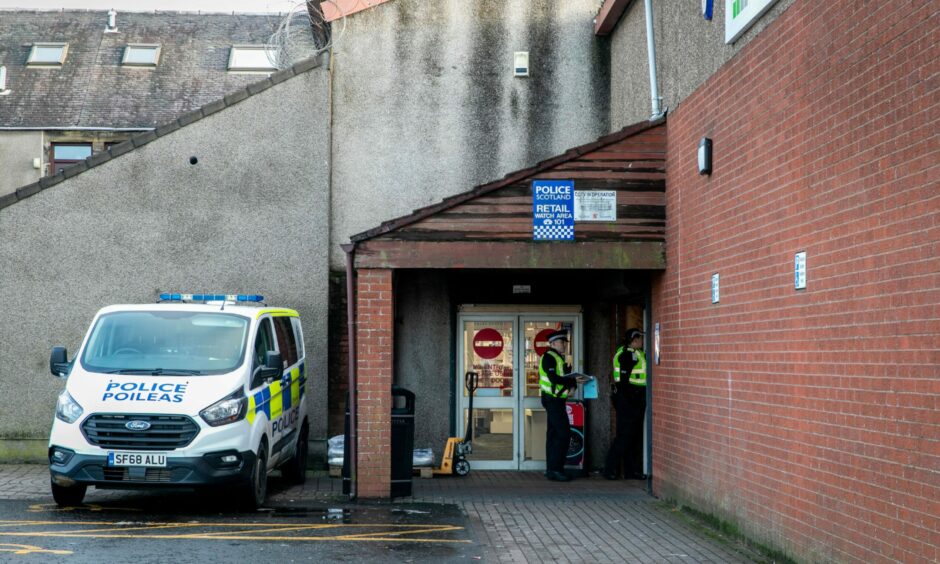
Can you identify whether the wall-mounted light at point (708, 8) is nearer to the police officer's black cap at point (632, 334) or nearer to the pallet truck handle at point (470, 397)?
the police officer's black cap at point (632, 334)

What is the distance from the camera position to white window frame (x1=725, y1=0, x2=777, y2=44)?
376 inches

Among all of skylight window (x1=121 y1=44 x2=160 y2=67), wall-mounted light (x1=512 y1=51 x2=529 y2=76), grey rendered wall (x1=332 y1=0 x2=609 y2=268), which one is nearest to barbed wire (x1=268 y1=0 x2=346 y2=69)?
grey rendered wall (x1=332 y1=0 x2=609 y2=268)

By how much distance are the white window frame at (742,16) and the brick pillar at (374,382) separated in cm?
450

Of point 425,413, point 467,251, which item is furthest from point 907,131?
point 425,413

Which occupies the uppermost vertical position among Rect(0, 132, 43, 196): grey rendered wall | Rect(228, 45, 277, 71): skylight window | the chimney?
the chimney

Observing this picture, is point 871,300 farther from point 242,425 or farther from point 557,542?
point 242,425

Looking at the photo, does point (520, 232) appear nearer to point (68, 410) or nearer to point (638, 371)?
point (638, 371)

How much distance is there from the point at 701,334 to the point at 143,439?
17.8 feet

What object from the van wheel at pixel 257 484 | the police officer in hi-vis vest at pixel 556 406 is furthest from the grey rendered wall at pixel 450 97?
the van wheel at pixel 257 484

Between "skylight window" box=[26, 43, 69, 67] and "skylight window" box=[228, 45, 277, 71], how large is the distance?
4.40 metres

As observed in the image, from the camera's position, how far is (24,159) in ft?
89.0

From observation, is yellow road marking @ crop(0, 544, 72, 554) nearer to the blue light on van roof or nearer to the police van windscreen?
the police van windscreen

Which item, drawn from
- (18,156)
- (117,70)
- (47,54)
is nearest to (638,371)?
(18,156)

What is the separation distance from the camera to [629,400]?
14.6 meters
